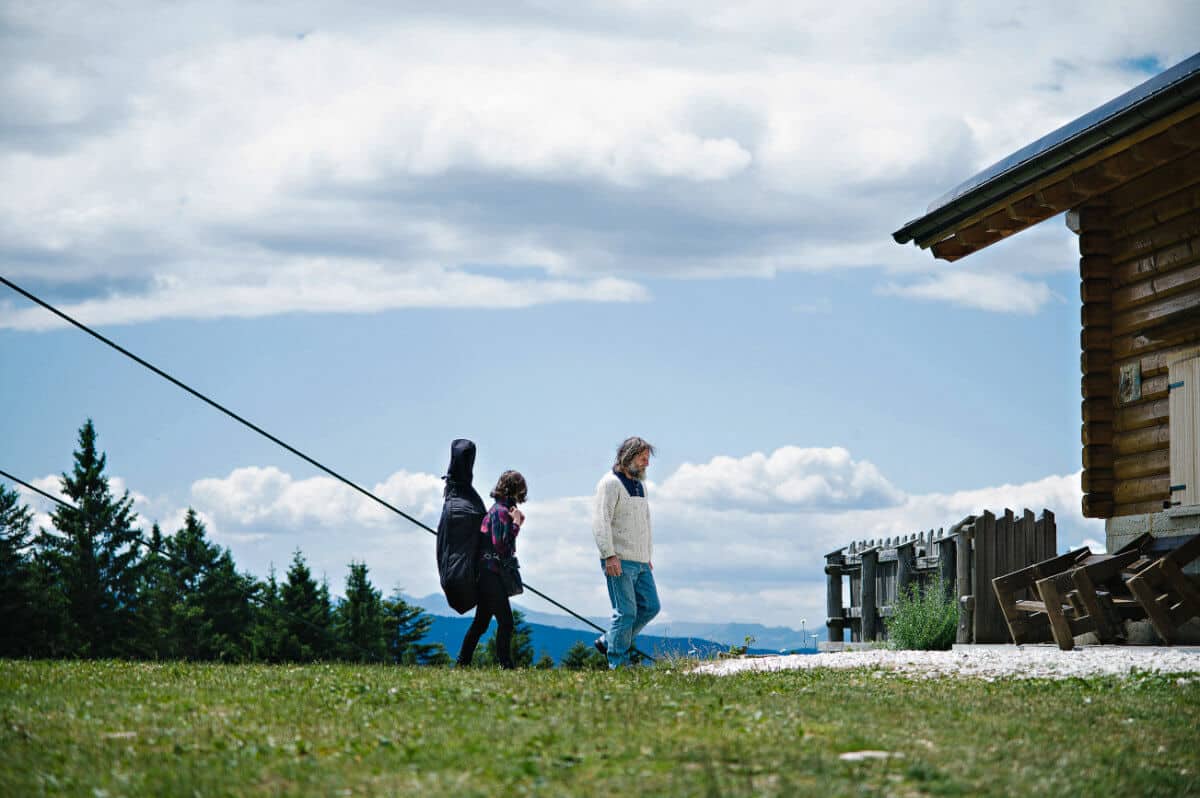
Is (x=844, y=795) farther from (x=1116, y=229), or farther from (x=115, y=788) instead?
(x=1116, y=229)

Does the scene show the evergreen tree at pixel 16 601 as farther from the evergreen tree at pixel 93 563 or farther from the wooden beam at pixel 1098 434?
the wooden beam at pixel 1098 434

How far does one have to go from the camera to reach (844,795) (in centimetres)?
572

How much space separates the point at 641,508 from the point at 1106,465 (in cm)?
602

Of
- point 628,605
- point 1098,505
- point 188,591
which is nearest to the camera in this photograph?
point 628,605

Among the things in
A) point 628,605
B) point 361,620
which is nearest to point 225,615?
point 361,620

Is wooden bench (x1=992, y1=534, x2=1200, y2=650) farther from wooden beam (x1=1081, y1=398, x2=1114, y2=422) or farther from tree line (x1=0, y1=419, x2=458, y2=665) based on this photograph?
tree line (x1=0, y1=419, x2=458, y2=665)

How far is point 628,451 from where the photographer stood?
12.3 m

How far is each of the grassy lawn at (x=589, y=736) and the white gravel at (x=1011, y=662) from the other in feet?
2.29

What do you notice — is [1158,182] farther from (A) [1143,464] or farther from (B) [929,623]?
(B) [929,623]

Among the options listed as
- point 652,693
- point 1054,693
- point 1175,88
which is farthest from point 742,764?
point 1175,88

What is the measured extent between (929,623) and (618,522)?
18.4 ft

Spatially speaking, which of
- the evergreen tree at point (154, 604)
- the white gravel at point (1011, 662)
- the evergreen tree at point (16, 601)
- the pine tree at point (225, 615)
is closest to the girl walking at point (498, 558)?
the white gravel at point (1011, 662)

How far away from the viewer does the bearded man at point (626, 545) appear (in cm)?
1215

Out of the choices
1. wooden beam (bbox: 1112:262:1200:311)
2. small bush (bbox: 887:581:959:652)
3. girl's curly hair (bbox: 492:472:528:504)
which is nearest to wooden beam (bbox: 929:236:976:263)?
wooden beam (bbox: 1112:262:1200:311)
